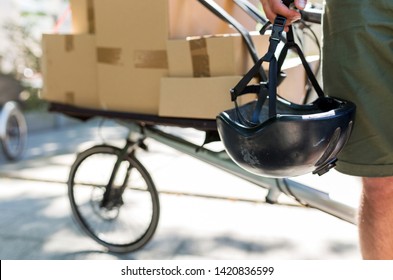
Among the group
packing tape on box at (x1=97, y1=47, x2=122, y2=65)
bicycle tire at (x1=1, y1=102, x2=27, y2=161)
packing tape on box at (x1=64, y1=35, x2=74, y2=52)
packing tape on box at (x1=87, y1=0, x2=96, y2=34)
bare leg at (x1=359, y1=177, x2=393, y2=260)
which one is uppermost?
packing tape on box at (x1=87, y1=0, x2=96, y2=34)

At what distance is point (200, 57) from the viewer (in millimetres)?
2152

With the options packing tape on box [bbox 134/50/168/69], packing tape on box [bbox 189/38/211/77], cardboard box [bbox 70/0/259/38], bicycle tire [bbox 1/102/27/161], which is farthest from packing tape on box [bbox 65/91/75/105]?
bicycle tire [bbox 1/102/27/161]

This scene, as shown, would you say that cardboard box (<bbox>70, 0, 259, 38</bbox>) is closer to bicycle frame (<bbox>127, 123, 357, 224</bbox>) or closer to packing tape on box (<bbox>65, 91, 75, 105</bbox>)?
packing tape on box (<bbox>65, 91, 75, 105</bbox>)

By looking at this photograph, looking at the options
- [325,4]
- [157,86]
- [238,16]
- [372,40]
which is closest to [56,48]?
[157,86]

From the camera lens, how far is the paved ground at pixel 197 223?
298 cm

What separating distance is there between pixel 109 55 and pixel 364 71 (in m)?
1.28

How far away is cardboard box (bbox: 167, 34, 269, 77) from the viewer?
208cm

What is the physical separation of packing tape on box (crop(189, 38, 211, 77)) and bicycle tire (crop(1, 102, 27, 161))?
3597mm

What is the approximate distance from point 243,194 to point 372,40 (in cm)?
258

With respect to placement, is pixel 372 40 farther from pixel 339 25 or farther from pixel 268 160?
pixel 268 160

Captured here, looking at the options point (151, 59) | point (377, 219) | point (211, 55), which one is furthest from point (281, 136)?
point (151, 59)

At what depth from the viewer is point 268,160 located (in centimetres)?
140

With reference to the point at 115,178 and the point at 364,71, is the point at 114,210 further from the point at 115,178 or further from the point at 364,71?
the point at 364,71

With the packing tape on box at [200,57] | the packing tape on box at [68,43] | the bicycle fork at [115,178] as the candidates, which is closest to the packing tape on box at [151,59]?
the packing tape on box at [200,57]
